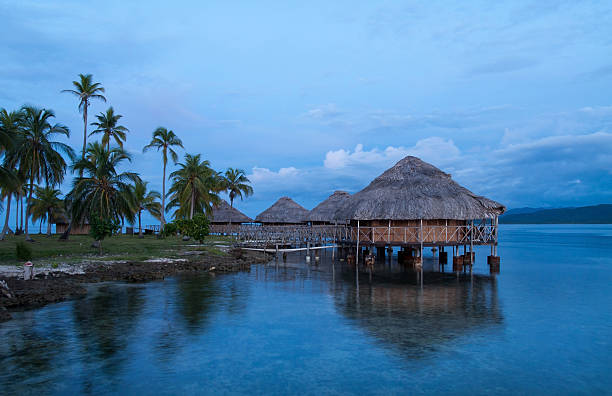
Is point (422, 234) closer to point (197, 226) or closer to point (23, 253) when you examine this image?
point (197, 226)

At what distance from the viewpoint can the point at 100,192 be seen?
30.7 meters

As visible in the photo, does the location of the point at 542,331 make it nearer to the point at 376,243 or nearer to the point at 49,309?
the point at 376,243

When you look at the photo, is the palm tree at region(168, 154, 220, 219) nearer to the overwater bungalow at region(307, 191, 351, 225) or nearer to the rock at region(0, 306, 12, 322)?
the overwater bungalow at region(307, 191, 351, 225)

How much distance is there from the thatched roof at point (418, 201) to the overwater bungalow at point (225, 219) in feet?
84.9

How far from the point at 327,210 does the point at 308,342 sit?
35408 millimetres

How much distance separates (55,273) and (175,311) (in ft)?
28.9

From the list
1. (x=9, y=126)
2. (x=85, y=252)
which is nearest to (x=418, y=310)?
(x=85, y=252)

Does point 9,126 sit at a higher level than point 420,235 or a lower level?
higher

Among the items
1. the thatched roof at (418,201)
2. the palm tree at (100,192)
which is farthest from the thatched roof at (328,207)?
the palm tree at (100,192)

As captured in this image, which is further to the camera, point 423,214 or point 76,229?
point 76,229

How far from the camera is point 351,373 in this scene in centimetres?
1058

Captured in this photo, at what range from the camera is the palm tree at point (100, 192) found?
30281 millimetres

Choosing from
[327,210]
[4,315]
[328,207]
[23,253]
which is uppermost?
[328,207]

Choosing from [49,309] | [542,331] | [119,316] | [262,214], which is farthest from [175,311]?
[262,214]
